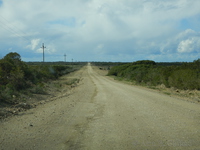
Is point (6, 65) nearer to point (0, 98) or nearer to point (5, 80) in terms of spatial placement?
point (5, 80)

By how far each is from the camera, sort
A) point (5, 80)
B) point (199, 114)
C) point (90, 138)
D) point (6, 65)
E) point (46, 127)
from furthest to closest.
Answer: point (6, 65) → point (5, 80) → point (199, 114) → point (46, 127) → point (90, 138)

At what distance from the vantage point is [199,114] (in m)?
10.6

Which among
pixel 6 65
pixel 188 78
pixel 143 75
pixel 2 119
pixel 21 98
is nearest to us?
pixel 2 119

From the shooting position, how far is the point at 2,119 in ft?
30.0

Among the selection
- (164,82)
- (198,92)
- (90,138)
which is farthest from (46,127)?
(164,82)

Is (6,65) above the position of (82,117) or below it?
above

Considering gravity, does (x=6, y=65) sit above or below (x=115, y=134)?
above

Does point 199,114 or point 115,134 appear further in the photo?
point 199,114

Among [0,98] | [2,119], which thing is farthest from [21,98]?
[2,119]

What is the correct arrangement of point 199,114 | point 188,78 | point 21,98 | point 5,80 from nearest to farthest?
point 199,114, point 21,98, point 5,80, point 188,78

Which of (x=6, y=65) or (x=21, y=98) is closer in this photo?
(x=21, y=98)

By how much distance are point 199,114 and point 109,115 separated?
4309mm

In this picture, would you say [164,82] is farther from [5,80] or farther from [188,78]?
[5,80]

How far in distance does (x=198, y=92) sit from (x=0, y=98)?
17.8 m
